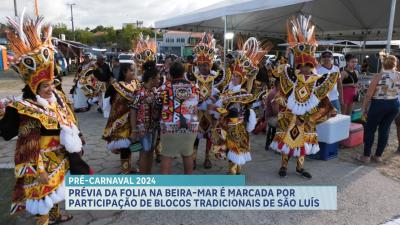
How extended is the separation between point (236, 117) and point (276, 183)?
41.7 inches

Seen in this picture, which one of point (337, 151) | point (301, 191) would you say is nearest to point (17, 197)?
point (301, 191)

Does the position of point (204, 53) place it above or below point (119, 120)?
above

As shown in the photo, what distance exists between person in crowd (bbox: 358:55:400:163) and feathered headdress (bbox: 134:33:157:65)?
336 centimetres

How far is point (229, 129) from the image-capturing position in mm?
4148

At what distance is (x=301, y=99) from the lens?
4.21m

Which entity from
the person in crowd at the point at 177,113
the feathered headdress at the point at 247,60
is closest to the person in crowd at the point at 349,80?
the feathered headdress at the point at 247,60

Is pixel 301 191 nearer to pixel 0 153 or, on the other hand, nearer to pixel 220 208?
pixel 220 208

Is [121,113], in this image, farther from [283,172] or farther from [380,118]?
[380,118]

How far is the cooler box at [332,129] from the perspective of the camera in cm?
520

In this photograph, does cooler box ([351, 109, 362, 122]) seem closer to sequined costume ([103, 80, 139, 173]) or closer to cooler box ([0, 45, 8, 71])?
sequined costume ([103, 80, 139, 173])

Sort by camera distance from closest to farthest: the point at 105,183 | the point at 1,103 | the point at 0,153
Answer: the point at 1,103, the point at 105,183, the point at 0,153

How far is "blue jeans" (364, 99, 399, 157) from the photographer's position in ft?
16.2

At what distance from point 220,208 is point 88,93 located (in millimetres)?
6045

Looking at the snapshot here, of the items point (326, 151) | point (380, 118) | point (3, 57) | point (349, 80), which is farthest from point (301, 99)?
point (3, 57)
